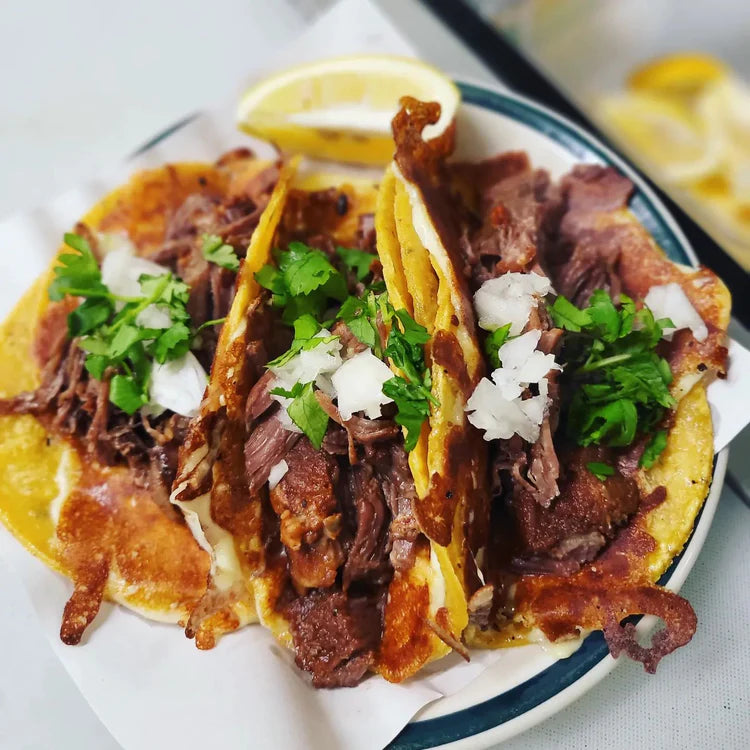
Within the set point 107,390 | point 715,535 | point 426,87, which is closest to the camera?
point 107,390

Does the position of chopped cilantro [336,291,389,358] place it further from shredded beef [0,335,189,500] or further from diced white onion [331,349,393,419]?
shredded beef [0,335,189,500]

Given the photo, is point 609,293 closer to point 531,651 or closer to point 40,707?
point 531,651

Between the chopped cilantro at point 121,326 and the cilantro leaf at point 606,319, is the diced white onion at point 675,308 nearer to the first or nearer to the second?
the cilantro leaf at point 606,319

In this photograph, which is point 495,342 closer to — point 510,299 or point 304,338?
point 510,299

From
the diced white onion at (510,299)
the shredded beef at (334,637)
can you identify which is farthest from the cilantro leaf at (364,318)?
the shredded beef at (334,637)

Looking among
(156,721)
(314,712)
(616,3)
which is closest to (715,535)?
(314,712)

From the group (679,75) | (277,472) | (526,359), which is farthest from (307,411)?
(679,75)
